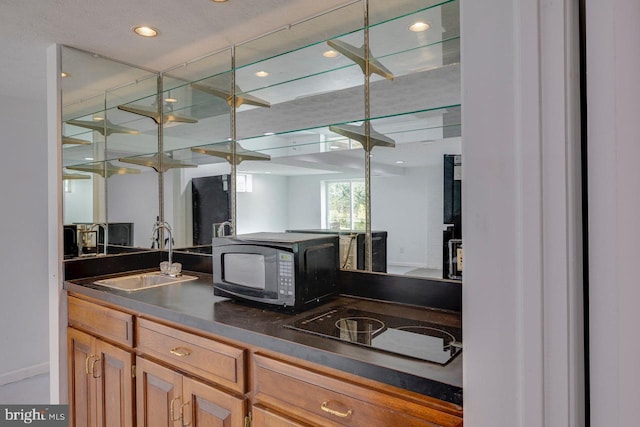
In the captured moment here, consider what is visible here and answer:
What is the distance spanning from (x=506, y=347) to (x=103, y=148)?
2761 mm

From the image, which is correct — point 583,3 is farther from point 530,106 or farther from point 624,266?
point 624,266

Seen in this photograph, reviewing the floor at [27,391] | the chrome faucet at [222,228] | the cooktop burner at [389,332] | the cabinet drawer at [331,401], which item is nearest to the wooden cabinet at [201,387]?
the cabinet drawer at [331,401]

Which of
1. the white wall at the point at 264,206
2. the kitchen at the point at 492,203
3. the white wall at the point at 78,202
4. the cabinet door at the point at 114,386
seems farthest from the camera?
the white wall at the point at 78,202

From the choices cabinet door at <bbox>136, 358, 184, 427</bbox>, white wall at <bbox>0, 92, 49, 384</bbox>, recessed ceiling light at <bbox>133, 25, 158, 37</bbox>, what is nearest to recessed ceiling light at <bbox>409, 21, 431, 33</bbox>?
recessed ceiling light at <bbox>133, 25, 158, 37</bbox>

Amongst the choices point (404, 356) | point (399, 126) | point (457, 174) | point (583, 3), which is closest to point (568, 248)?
point (583, 3)

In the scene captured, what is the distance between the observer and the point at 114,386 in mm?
1912

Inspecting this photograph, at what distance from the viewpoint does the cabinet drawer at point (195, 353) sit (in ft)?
4.63

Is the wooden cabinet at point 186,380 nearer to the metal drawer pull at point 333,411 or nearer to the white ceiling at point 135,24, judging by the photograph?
the metal drawer pull at point 333,411

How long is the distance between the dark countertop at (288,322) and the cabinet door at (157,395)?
22 centimetres

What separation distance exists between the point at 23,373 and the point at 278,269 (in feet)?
9.86

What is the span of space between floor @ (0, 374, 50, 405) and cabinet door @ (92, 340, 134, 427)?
1254mm

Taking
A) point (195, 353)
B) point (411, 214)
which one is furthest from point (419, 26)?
point (195, 353)

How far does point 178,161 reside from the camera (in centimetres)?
282

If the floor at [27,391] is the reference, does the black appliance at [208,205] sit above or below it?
above
